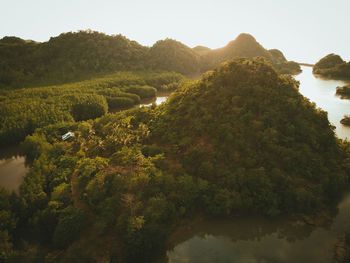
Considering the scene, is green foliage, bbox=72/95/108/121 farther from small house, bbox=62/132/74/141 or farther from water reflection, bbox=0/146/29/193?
water reflection, bbox=0/146/29/193

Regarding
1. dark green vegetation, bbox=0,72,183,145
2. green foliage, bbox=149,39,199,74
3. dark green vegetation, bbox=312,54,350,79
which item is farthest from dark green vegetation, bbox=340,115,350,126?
green foliage, bbox=149,39,199,74

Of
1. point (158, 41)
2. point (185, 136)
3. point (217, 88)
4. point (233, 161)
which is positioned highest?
point (158, 41)

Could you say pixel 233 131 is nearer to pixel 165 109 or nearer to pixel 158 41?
pixel 165 109

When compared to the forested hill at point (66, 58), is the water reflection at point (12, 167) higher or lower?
lower

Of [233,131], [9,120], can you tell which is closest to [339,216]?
[233,131]

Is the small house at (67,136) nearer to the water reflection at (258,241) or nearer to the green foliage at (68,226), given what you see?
the green foliage at (68,226)

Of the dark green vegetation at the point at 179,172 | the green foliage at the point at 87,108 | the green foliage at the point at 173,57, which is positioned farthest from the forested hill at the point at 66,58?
the dark green vegetation at the point at 179,172
